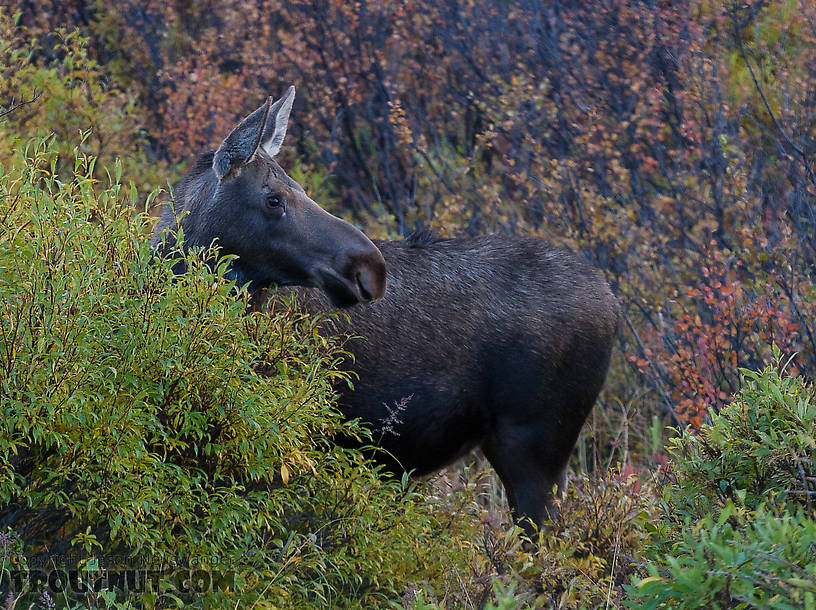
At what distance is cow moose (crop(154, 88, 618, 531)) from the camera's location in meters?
5.45

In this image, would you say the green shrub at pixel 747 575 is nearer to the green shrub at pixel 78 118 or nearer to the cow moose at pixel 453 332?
the cow moose at pixel 453 332

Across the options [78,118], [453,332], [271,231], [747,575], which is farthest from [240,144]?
[78,118]

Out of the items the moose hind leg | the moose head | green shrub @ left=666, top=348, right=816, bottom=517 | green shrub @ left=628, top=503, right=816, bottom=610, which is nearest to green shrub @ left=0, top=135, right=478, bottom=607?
the moose head

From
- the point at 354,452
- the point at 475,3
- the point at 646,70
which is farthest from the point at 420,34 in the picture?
the point at 354,452

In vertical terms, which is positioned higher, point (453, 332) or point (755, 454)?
point (755, 454)

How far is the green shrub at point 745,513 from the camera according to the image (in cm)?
309

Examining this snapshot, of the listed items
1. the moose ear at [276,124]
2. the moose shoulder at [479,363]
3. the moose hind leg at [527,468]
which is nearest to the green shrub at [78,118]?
the moose ear at [276,124]

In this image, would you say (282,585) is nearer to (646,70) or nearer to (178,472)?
(178,472)

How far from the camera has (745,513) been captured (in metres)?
4.09

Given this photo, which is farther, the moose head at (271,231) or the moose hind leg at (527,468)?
the moose hind leg at (527,468)

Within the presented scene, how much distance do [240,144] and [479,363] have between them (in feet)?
5.75

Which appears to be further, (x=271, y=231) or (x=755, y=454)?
(x=271, y=231)

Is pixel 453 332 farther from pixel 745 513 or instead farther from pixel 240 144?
pixel 745 513

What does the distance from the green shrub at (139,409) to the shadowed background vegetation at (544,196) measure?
0.03m
